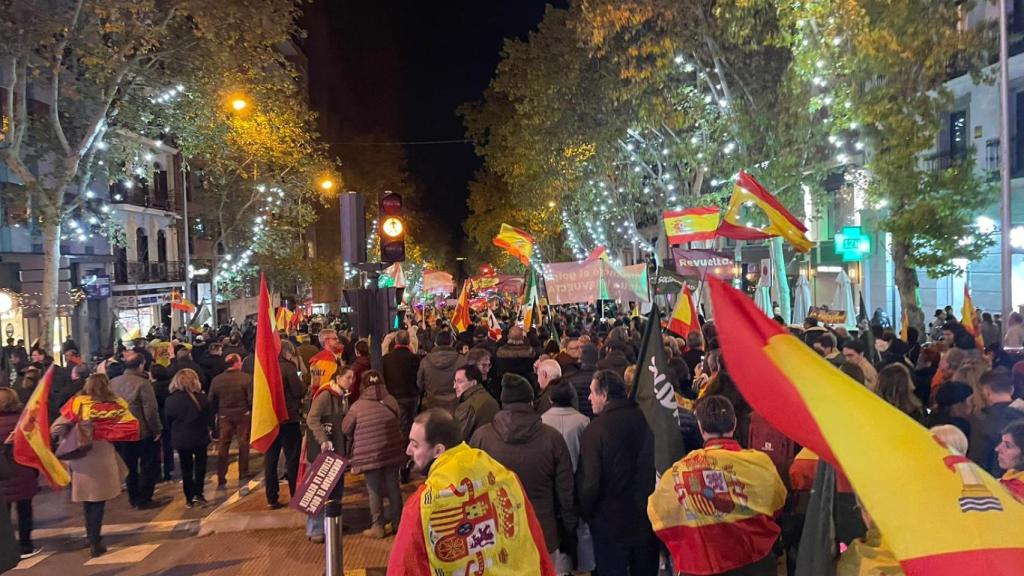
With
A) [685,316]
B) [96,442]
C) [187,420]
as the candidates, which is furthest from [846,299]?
[96,442]

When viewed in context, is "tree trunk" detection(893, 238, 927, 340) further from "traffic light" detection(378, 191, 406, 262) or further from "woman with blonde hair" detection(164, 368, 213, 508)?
"woman with blonde hair" detection(164, 368, 213, 508)

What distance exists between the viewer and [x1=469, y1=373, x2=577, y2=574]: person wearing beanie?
4.78 meters

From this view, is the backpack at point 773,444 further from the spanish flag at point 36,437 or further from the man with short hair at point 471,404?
the spanish flag at point 36,437

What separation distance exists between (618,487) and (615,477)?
65mm

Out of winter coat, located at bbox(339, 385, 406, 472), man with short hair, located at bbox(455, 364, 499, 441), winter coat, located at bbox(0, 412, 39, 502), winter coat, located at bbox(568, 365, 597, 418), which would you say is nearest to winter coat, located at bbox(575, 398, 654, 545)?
man with short hair, located at bbox(455, 364, 499, 441)

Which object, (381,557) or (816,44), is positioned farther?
(816,44)

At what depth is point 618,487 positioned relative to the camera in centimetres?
493

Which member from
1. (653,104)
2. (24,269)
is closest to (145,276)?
(24,269)

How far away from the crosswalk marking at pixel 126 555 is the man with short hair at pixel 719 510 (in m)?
6.04

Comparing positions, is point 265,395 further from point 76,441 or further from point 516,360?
point 516,360

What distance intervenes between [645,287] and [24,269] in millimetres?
20641

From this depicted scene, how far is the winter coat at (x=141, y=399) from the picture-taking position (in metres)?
9.17

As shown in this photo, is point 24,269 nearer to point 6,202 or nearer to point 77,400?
point 6,202

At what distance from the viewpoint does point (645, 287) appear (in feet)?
47.5
